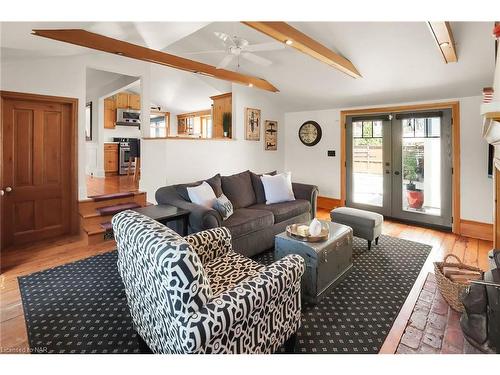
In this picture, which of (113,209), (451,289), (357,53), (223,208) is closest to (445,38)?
(357,53)

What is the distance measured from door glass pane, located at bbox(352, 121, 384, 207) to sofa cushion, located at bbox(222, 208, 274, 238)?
2.74 metres

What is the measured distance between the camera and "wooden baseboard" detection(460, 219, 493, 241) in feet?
13.2

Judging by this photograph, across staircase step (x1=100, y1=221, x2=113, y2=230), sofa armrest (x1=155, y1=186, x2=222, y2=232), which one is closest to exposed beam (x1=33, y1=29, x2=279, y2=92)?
sofa armrest (x1=155, y1=186, x2=222, y2=232)

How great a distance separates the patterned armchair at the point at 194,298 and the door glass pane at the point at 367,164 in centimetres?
412

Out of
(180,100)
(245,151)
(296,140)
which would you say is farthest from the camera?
(180,100)

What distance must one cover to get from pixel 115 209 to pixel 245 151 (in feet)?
8.71

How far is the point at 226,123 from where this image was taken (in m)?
5.54

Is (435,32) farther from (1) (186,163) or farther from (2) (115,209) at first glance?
(2) (115,209)

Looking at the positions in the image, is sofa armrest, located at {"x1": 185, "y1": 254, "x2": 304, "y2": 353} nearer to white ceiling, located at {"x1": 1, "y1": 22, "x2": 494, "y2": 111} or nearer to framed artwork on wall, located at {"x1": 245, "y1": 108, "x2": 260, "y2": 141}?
white ceiling, located at {"x1": 1, "y1": 22, "x2": 494, "y2": 111}

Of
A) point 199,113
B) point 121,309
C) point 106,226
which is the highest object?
point 199,113

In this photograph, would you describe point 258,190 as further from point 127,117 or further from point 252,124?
point 127,117

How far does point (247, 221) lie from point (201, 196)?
0.63 metres
